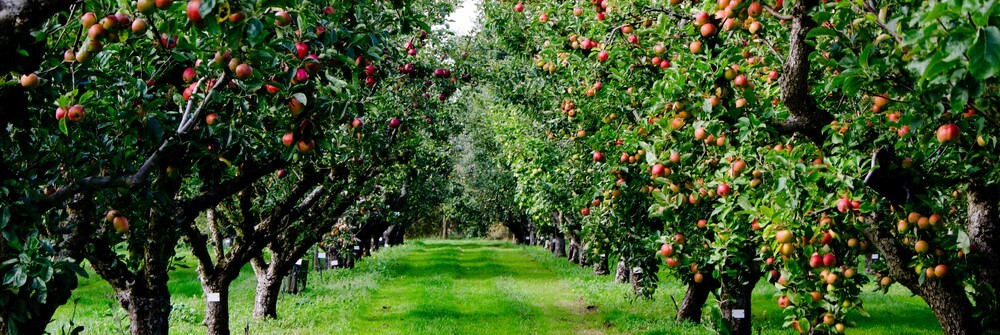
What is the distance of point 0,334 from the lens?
14.8 feet

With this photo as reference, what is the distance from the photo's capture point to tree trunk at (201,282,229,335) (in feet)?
35.7

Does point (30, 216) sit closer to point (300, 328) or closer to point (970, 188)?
point (970, 188)

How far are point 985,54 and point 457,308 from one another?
1534 cm

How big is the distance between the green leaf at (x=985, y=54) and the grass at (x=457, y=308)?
9870 millimetres

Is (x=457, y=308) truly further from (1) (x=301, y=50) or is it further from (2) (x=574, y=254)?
(2) (x=574, y=254)

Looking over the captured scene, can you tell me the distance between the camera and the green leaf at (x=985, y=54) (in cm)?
204

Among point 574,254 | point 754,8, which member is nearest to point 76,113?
point 754,8

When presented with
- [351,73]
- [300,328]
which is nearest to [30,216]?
[351,73]

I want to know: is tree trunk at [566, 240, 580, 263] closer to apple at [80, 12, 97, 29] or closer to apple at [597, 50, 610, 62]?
apple at [597, 50, 610, 62]

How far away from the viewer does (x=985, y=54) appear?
2.05 m

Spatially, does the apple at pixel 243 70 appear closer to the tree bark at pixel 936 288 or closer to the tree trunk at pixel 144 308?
the tree bark at pixel 936 288

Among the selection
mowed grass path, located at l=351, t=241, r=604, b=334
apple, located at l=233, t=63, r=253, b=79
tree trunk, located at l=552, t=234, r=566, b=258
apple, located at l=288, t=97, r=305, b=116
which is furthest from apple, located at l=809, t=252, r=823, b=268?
tree trunk, located at l=552, t=234, r=566, b=258

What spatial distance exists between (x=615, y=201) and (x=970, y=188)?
4330 millimetres

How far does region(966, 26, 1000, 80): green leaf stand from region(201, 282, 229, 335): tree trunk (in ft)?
34.7
